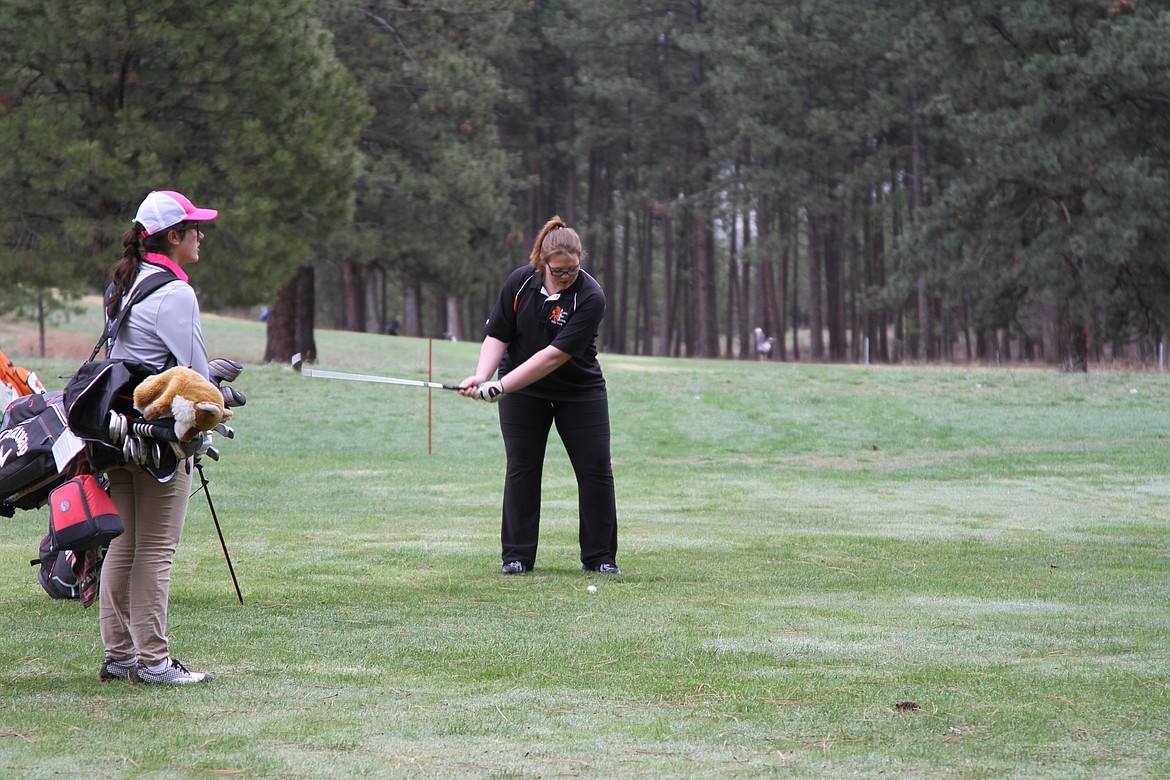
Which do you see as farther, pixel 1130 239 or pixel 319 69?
pixel 1130 239

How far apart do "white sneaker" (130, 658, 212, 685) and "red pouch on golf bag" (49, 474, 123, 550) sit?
52 centimetres

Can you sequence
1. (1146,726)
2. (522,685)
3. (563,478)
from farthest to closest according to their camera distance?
(563,478), (522,685), (1146,726)

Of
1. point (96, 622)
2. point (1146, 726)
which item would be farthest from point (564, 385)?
point (1146, 726)

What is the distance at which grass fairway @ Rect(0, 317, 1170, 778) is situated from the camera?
409 cm

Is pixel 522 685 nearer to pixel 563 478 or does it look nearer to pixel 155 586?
pixel 155 586

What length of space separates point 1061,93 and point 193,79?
20.2 meters

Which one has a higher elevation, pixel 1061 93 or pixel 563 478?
pixel 1061 93

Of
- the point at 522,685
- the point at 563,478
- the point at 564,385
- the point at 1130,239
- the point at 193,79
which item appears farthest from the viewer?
the point at 1130,239

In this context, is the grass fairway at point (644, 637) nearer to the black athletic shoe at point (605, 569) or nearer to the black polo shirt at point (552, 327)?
the black athletic shoe at point (605, 569)

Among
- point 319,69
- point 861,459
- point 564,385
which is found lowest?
point 861,459

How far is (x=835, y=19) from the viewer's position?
41.9m

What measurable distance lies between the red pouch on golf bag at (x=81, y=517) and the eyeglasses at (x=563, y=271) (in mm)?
3182

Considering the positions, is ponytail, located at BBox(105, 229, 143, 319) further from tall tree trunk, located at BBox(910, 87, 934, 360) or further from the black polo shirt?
tall tree trunk, located at BBox(910, 87, 934, 360)

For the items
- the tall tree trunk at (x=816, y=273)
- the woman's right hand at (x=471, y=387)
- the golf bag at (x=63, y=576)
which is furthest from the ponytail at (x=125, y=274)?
the tall tree trunk at (x=816, y=273)
